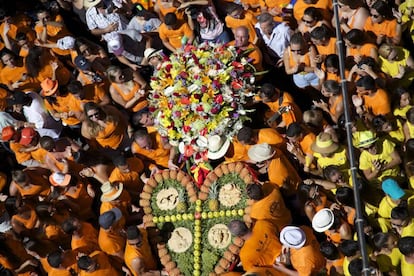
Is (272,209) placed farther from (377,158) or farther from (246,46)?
(246,46)

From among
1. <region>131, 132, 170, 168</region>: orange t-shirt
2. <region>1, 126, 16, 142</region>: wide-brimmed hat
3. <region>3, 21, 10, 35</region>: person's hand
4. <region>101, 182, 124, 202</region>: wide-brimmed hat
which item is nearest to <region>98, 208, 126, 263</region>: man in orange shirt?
<region>101, 182, 124, 202</region>: wide-brimmed hat

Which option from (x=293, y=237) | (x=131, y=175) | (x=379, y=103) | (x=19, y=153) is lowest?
(x=19, y=153)

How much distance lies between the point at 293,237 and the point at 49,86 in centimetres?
543

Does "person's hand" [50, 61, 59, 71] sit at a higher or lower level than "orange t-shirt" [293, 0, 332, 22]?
lower

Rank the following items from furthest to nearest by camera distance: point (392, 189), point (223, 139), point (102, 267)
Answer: point (223, 139)
point (102, 267)
point (392, 189)

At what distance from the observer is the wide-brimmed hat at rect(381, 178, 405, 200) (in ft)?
33.0

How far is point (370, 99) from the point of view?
1133 centimetres

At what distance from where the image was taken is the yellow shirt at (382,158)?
10.9 metres

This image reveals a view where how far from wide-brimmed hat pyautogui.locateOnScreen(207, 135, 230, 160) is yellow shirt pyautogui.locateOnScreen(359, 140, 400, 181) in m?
2.24

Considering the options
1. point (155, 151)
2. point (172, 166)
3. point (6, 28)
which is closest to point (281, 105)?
point (172, 166)

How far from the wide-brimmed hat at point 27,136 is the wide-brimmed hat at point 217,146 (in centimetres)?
312

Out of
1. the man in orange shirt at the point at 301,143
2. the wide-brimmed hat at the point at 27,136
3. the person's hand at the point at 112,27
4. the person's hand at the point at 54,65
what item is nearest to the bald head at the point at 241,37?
the man in orange shirt at the point at 301,143

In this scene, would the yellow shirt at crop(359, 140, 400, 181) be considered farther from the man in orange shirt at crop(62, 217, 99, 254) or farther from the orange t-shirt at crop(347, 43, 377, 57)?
the man in orange shirt at crop(62, 217, 99, 254)

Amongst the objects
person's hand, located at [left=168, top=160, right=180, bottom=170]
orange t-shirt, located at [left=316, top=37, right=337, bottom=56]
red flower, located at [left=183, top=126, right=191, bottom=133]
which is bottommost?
person's hand, located at [left=168, top=160, right=180, bottom=170]
